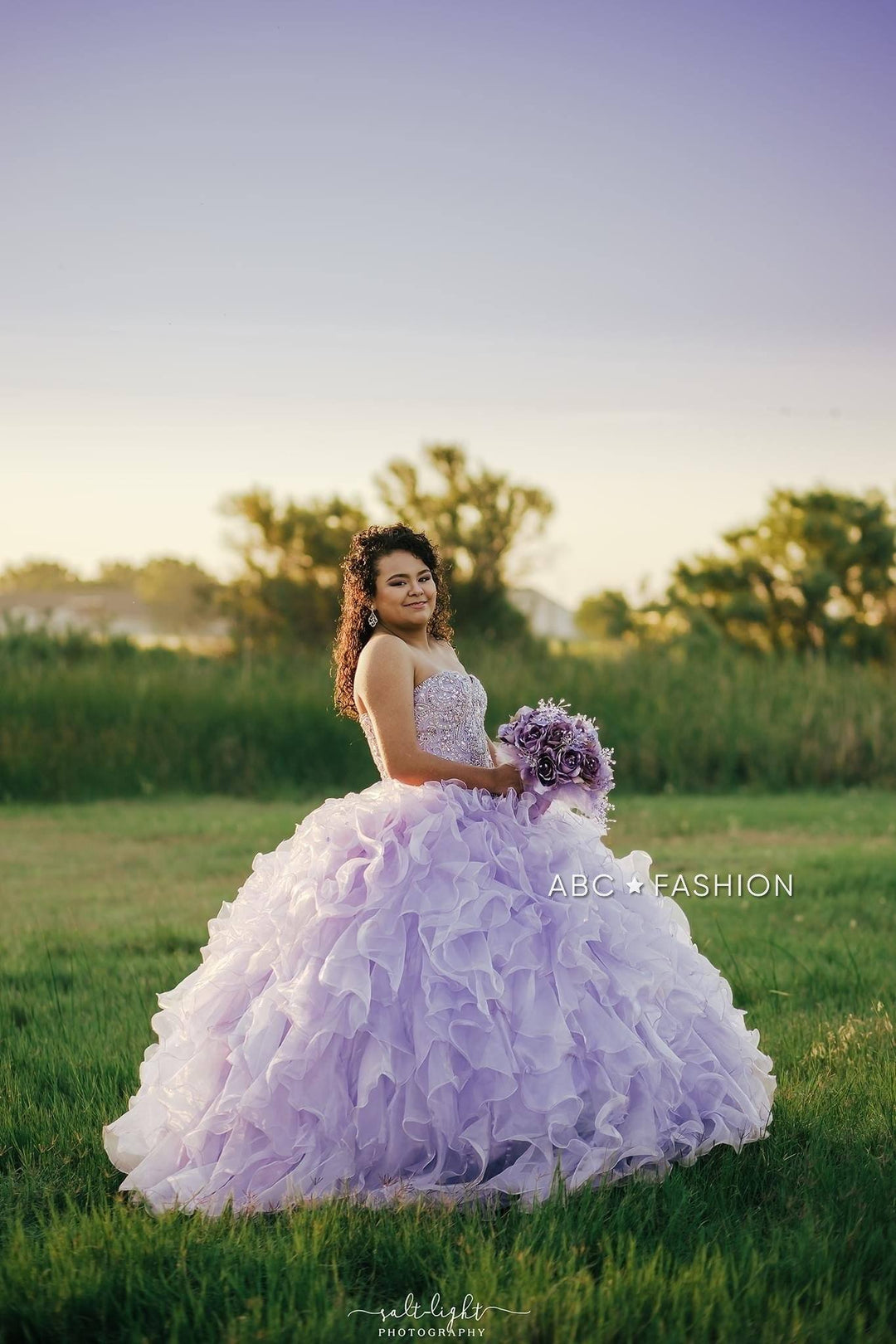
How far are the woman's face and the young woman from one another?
0.19 metres

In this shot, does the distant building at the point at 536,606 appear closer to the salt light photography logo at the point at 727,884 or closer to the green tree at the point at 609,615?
the green tree at the point at 609,615

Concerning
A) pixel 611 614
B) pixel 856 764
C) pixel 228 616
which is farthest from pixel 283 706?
pixel 611 614

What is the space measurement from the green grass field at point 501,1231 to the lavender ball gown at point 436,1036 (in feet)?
0.47

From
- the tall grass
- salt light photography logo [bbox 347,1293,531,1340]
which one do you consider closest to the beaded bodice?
salt light photography logo [bbox 347,1293,531,1340]

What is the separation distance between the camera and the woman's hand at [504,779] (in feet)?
14.2

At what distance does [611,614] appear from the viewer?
120 feet

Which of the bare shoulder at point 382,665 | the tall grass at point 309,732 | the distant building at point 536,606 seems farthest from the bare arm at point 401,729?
the distant building at point 536,606

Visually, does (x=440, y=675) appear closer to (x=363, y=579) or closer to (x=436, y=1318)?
(x=363, y=579)

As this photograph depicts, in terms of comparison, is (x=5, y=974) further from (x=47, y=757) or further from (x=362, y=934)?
(x=47, y=757)

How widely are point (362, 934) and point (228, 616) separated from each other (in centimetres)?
2672

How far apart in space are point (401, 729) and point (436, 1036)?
3.54 ft

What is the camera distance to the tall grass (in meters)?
15.3

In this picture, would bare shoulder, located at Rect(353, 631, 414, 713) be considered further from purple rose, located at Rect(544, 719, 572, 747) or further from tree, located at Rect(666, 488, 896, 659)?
tree, located at Rect(666, 488, 896, 659)

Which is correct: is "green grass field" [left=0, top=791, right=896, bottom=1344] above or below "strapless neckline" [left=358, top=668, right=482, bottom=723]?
below
